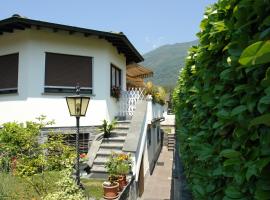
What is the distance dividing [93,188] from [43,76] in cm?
539

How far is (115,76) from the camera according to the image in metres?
14.6

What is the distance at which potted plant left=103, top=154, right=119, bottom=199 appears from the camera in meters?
7.77

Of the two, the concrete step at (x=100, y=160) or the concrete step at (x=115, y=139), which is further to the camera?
the concrete step at (x=115, y=139)

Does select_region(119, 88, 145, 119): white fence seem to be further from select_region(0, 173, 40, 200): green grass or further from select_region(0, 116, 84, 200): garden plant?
select_region(0, 173, 40, 200): green grass

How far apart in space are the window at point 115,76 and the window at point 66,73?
1701 millimetres

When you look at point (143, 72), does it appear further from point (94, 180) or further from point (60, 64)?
point (94, 180)

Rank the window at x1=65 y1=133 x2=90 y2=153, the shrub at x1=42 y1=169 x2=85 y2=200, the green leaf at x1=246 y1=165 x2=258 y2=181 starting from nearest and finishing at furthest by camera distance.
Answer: the green leaf at x1=246 y1=165 x2=258 y2=181, the shrub at x1=42 y1=169 x2=85 y2=200, the window at x1=65 y1=133 x2=90 y2=153

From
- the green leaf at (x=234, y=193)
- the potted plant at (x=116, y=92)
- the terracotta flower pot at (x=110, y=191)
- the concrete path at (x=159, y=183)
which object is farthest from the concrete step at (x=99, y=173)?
the green leaf at (x=234, y=193)

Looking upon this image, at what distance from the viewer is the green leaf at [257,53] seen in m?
1.03

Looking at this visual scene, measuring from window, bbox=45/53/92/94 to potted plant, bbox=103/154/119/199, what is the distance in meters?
4.39

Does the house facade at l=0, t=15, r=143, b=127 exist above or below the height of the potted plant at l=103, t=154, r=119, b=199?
above

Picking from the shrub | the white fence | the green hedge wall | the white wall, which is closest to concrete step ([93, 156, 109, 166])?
the white wall

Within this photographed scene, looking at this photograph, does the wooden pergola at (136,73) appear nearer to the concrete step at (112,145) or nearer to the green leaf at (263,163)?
the concrete step at (112,145)

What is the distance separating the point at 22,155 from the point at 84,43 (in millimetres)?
5464
